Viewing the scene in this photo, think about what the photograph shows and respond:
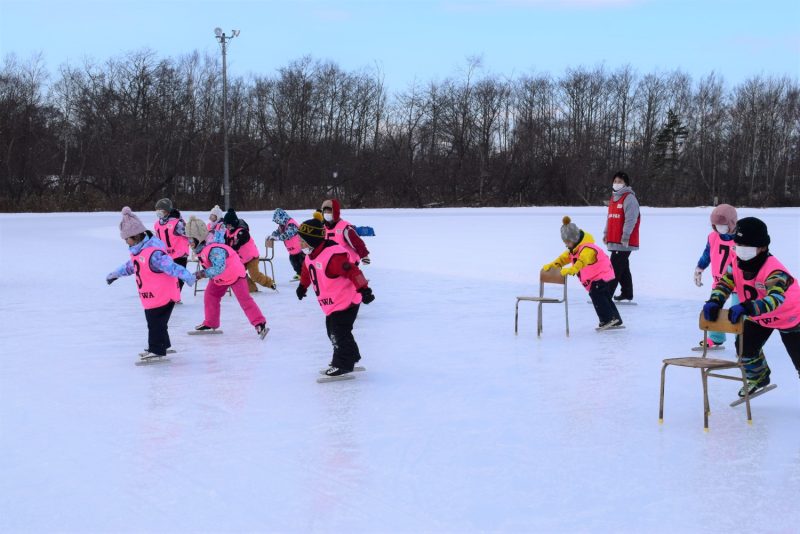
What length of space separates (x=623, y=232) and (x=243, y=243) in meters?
4.39

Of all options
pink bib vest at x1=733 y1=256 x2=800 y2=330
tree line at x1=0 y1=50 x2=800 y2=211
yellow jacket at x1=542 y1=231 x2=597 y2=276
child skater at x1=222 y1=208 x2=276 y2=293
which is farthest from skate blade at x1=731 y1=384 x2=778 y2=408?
tree line at x1=0 y1=50 x2=800 y2=211

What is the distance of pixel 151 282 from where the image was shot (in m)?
6.18

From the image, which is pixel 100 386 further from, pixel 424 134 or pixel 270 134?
pixel 424 134

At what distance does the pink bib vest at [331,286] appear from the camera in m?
5.64

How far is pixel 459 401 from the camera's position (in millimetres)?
5129

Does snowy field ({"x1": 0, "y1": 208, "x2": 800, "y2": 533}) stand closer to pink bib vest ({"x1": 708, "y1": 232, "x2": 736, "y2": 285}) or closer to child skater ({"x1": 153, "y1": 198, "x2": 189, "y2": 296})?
pink bib vest ({"x1": 708, "y1": 232, "x2": 736, "y2": 285})

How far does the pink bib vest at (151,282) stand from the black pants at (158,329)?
0.19 ft

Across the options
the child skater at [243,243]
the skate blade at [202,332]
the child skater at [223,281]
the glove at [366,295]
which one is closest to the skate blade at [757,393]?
the glove at [366,295]

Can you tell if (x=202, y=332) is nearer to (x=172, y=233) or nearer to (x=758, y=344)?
(x=172, y=233)

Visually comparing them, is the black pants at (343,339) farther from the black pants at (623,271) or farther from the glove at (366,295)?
the black pants at (623,271)

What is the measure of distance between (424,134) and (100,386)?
148ft

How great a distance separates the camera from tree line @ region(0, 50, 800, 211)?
40.4m

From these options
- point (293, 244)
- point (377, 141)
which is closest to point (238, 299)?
point (293, 244)

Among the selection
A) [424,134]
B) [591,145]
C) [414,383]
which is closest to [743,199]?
[591,145]
